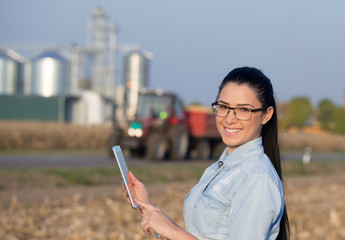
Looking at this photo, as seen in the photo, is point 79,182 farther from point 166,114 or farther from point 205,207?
point 205,207

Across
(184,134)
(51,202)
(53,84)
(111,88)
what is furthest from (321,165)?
(111,88)

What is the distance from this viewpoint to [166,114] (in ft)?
63.2

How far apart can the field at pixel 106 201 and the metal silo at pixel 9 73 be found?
20092 millimetres

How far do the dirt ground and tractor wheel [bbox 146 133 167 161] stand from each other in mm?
6410

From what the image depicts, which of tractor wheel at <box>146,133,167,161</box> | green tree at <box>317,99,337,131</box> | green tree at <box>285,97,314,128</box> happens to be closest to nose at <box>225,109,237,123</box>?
tractor wheel at <box>146,133,167,161</box>

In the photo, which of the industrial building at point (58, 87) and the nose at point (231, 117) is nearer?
the nose at point (231, 117)

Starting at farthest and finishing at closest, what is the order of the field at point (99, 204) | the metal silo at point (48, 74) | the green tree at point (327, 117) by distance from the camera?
the green tree at point (327, 117)
the metal silo at point (48, 74)
the field at point (99, 204)

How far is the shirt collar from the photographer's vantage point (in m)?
2.27

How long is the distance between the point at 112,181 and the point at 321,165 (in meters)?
10.5

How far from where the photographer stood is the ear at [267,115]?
238 centimetres

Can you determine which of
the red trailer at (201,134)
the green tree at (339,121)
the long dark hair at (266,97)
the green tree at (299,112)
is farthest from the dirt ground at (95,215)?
the green tree at (299,112)

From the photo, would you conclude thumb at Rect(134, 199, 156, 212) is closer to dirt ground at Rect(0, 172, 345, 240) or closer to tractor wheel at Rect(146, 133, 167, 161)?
dirt ground at Rect(0, 172, 345, 240)

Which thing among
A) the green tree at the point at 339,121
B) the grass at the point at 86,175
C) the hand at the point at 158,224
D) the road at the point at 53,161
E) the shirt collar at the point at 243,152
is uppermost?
the shirt collar at the point at 243,152

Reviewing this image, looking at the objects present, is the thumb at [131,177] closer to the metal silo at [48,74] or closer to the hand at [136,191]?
the hand at [136,191]
